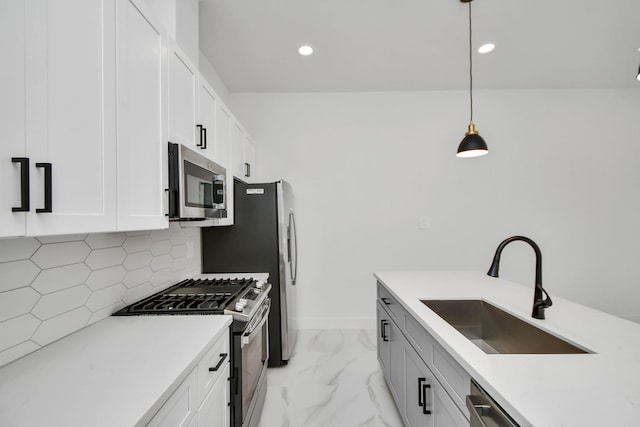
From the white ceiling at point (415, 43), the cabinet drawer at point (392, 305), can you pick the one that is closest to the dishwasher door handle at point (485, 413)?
the cabinet drawer at point (392, 305)

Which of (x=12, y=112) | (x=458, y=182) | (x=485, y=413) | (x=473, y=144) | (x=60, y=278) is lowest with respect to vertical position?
(x=485, y=413)

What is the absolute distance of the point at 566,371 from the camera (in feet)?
2.61

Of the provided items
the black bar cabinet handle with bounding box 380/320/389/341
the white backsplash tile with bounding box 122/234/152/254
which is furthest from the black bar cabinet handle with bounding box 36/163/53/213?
the black bar cabinet handle with bounding box 380/320/389/341

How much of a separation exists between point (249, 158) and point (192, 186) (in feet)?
5.12

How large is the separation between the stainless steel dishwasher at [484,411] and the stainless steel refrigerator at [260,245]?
1701 mm

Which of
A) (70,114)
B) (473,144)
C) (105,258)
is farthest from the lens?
(473,144)

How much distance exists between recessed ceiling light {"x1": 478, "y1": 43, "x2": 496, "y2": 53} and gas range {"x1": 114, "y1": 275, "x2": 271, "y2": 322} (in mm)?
2802

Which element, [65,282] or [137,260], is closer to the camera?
[65,282]

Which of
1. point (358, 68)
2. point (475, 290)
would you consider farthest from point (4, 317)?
point (358, 68)

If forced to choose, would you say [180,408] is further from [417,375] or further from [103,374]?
[417,375]

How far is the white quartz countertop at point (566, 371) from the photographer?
63cm

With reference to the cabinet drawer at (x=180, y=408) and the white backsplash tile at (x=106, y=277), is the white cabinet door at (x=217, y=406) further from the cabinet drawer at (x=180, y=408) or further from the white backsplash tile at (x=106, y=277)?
the white backsplash tile at (x=106, y=277)

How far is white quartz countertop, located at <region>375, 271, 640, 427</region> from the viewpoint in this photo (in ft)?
2.06

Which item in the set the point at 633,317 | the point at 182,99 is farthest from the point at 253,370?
the point at 633,317
